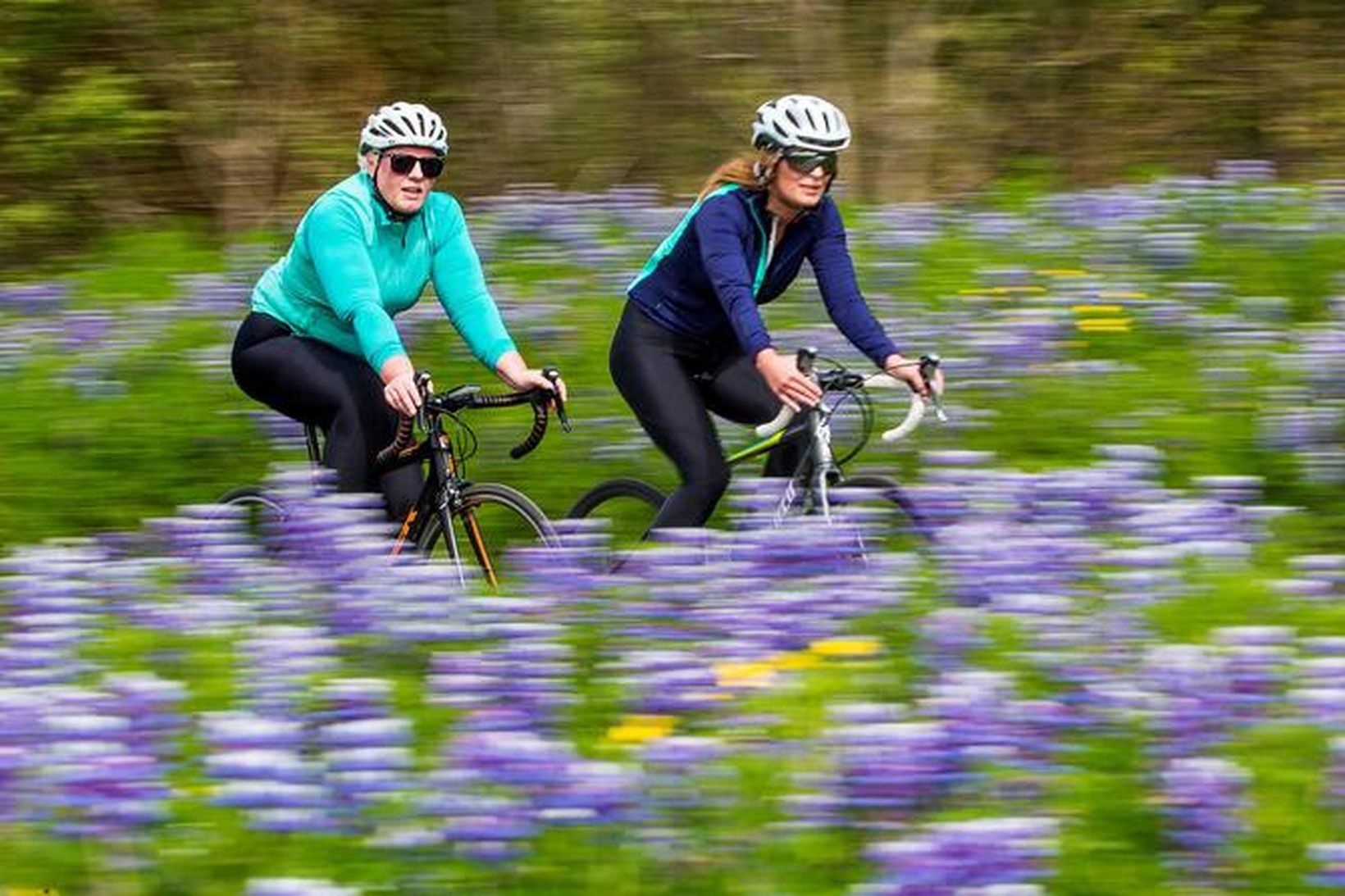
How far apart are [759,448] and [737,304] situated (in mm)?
678

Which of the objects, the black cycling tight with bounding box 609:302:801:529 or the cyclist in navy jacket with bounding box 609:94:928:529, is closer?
the cyclist in navy jacket with bounding box 609:94:928:529

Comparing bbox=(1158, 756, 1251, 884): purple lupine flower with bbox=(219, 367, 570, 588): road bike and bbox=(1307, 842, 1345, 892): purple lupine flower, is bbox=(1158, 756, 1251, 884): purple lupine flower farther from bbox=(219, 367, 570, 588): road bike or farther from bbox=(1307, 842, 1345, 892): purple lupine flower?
bbox=(219, 367, 570, 588): road bike

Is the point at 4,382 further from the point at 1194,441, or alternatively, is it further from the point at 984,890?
the point at 984,890

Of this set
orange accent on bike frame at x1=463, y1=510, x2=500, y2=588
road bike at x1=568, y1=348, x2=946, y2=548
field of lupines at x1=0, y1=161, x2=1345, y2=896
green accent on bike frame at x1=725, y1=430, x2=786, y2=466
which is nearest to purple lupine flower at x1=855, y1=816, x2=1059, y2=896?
field of lupines at x1=0, y1=161, x2=1345, y2=896

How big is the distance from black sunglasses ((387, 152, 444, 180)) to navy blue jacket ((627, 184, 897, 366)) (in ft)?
2.66

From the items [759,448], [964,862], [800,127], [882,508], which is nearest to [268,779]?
[964,862]

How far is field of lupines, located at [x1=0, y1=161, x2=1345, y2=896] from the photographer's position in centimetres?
471

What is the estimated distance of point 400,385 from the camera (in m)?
6.83

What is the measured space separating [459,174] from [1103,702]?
34.4 ft

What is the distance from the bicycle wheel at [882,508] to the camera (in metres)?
6.82

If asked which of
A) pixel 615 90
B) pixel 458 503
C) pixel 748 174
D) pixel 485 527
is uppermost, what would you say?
pixel 748 174

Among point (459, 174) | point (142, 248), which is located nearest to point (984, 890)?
point (142, 248)

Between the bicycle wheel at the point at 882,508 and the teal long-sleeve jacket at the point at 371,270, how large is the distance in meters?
1.24

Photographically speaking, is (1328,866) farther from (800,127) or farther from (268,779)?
(800,127)
